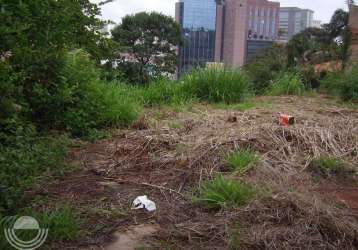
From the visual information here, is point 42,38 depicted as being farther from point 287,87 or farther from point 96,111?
point 287,87

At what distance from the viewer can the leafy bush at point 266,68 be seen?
399 inches

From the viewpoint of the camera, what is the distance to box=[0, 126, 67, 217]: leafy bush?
273 cm

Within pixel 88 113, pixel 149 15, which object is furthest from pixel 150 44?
pixel 88 113

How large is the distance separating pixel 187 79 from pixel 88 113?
117 inches

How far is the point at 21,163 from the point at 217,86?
5.12m

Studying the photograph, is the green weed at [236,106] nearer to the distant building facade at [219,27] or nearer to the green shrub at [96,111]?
the green shrub at [96,111]

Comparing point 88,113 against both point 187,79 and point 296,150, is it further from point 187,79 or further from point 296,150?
point 187,79

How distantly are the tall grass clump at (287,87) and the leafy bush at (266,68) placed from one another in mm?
238

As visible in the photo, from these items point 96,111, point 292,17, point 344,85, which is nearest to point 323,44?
point 344,85

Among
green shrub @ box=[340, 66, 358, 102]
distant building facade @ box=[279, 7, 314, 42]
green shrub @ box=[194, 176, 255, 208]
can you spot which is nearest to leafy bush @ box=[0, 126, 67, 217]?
green shrub @ box=[194, 176, 255, 208]

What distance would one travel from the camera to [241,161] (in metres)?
3.78

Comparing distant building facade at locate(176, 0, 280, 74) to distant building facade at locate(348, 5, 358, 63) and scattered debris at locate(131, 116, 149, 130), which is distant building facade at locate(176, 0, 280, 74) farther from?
scattered debris at locate(131, 116, 149, 130)

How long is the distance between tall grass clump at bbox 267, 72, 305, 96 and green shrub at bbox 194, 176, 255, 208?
6.10 metres

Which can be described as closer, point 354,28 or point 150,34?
point 354,28
